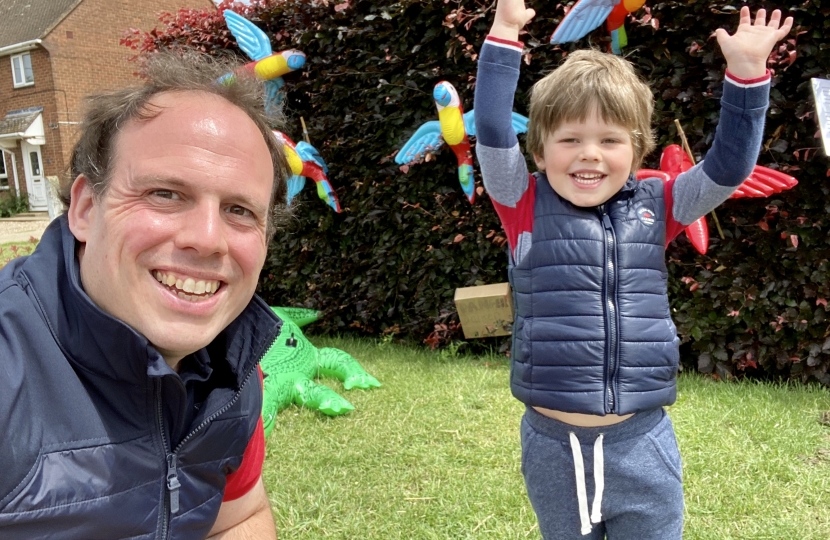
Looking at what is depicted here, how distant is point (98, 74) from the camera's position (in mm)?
21484

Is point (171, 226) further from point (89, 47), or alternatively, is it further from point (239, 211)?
point (89, 47)

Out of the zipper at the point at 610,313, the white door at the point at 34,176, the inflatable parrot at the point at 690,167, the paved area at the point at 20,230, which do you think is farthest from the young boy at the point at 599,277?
the white door at the point at 34,176

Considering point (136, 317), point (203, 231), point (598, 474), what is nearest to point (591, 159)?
point (598, 474)

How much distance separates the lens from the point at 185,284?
1.27m

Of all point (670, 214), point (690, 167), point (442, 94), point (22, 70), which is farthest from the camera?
point (22, 70)

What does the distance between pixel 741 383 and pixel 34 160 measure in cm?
2478

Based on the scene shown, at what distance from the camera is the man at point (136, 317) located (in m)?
1.17

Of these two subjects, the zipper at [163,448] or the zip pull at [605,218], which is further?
the zip pull at [605,218]

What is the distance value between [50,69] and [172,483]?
77.1ft

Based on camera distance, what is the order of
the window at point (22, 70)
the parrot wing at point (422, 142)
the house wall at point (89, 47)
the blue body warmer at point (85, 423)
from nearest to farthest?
the blue body warmer at point (85, 423), the parrot wing at point (422, 142), the house wall at point (89, 47), the window at point (22, 70)

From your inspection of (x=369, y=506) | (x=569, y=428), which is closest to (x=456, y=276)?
(x=369, y=506)

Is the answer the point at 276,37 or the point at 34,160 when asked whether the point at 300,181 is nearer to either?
the point at 276,37

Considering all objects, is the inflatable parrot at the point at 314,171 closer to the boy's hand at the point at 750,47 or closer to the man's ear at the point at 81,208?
the man's ear at the point at 81,208

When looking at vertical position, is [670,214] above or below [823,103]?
below
